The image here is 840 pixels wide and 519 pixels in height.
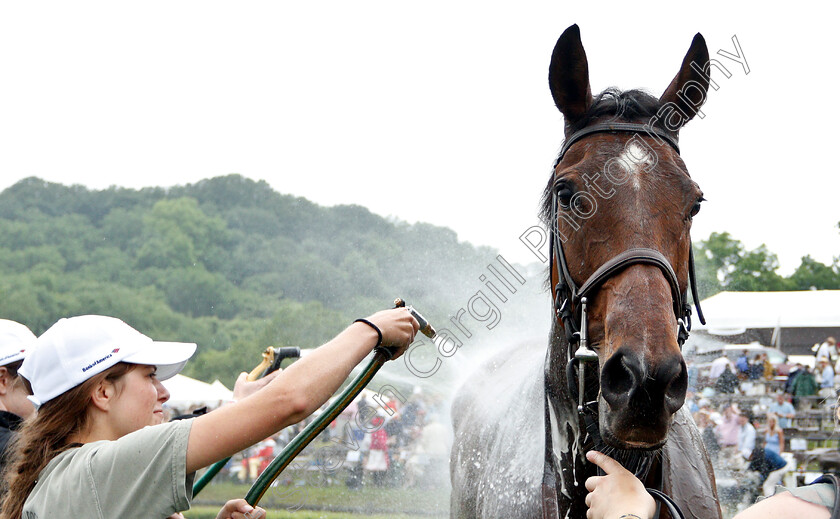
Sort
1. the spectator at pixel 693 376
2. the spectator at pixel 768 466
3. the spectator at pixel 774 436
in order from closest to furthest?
the spectator at pixel 768 466, the spectator at pixel 774 436, the spectator at pixel 693 376

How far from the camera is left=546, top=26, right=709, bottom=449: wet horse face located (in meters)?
2.12

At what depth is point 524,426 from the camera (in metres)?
3.42

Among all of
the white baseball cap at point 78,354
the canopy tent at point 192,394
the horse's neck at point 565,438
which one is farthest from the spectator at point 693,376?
the canopy tent at point 192,394

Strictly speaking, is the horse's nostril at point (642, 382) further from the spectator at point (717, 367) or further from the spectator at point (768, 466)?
the spectator at point (717, 367)

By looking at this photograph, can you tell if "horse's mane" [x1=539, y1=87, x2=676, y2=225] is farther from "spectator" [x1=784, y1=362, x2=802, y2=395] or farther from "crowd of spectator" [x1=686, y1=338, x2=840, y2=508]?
"spectator" [x1=784, y1=362, x2=802, y2=395]

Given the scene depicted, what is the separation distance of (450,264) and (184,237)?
22739 millimetres

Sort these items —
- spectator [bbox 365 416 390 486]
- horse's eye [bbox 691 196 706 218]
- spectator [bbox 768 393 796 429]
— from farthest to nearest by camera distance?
spectator [bbox 768 393 796 429], spectator [bbox 365 416 390 486], horse's eye [bbox 691 196 706 218]

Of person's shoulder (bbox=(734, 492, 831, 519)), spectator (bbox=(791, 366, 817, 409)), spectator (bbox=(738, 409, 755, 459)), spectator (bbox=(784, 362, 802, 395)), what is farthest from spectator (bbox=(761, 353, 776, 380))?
person's shoulder (bbox=(734, 492, 831, 519))

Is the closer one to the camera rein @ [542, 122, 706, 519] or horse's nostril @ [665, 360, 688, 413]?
horse's nostril @ [665, 360, 688, 413]

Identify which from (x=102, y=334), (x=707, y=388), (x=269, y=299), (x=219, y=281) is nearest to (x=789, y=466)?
(x=707, y=388)

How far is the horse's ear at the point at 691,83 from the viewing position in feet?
9.19

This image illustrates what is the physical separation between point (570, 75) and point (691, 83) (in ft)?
1.47

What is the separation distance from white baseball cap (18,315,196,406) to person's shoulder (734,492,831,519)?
1401 millimetres

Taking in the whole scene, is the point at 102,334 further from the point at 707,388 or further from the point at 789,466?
the point at 707,388
